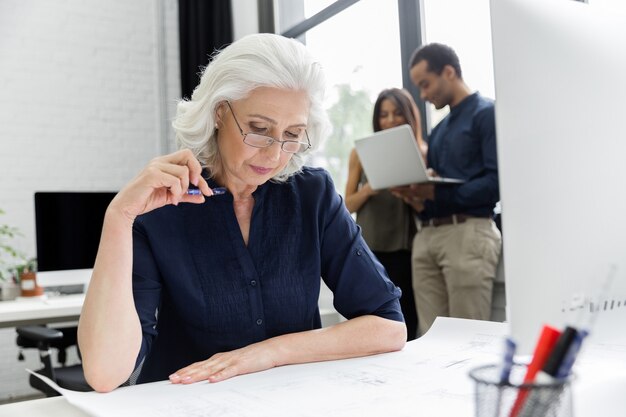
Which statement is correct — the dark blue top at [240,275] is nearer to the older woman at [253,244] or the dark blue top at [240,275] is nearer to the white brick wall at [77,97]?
the older woman at [253,244]

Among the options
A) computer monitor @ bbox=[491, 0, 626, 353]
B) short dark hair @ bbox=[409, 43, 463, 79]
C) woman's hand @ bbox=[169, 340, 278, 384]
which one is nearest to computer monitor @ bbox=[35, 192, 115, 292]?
short dark hair @ bbox=[409, 43, 463, 79]

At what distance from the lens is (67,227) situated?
9.28 feet

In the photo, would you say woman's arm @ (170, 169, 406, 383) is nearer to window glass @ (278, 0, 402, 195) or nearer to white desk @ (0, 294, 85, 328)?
white desk @ (0, 294, 85, 328)

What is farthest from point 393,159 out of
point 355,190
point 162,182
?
point 162,182

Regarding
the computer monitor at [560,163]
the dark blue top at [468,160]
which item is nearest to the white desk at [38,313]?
the dark blue top at [468,160]

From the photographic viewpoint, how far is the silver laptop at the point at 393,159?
2.49 meters

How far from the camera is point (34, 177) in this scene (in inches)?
166

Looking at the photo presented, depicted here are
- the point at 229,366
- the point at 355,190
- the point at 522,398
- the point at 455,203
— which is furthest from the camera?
the point at 355,190

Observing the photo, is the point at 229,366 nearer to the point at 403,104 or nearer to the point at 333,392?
the point at 333,392

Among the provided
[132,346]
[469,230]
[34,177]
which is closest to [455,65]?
[469,230]

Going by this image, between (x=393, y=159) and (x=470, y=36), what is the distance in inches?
32.9

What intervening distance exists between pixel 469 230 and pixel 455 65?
718 mm

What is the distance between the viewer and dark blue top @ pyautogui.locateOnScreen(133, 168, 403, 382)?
3.92 ft

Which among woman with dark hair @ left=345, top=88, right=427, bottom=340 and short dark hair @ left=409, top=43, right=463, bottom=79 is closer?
short dark hair @ left=409, top=43, right=463, bottom=79
